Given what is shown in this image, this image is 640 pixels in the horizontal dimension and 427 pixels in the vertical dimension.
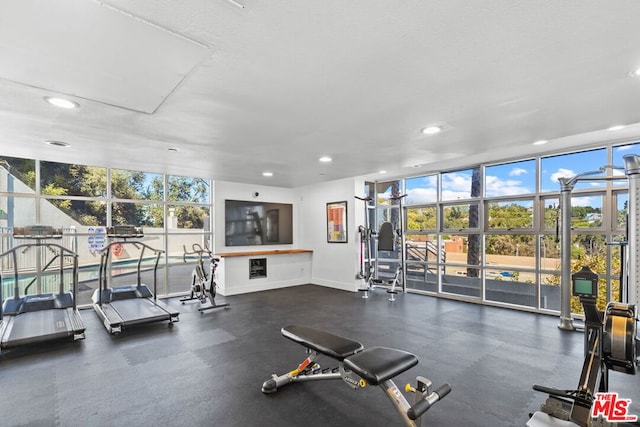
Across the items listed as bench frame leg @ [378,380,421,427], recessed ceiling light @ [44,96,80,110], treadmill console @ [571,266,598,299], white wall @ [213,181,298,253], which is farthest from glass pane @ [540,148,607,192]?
recessed ceiling light @ [44,96,80,110]

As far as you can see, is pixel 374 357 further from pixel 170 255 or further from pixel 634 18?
pixel 170 255

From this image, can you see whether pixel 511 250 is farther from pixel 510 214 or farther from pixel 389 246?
pixel 389 246

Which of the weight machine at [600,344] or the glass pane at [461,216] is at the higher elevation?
the glass pane at [461,216]

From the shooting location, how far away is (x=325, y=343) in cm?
260

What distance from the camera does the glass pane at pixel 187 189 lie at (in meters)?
6.76

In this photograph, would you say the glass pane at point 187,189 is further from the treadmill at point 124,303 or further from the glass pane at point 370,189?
the glass pane at point 370,189

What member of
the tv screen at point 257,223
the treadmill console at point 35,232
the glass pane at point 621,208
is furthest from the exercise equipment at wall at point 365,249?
the treadmill console at point 35,232

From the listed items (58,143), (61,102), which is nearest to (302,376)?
(61,102)

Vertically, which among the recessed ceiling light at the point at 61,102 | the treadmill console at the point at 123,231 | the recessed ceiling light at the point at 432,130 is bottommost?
the treadmill console at the point at 123,231

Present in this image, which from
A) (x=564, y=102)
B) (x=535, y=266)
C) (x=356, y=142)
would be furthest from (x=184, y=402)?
(x=535, y=266)

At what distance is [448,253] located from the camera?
21.8 feet

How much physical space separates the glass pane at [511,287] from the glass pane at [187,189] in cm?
629

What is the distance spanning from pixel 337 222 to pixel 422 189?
2.15 meters

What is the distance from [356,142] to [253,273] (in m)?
4.53
